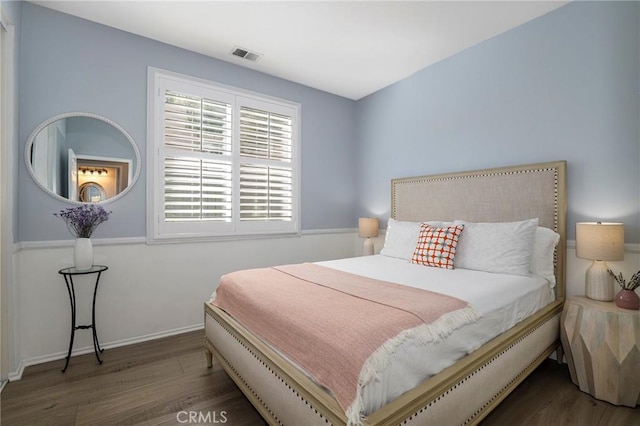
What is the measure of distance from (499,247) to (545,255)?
35 cm

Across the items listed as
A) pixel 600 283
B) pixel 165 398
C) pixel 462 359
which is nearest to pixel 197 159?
pixel 165 398

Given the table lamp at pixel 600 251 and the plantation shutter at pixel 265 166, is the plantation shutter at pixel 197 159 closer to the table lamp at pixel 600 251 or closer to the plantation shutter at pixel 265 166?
the plantation shutter at pixel 265 166

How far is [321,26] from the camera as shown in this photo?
2697mm

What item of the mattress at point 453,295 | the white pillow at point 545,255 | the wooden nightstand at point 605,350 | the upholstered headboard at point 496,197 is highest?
the upholstered headboard at point 496,197

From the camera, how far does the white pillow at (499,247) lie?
2.30 metres

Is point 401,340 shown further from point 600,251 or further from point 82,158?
point 82,158

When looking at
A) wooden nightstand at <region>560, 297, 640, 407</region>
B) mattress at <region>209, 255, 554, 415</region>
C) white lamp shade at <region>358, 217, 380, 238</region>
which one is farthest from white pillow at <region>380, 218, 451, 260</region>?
wooden nightstand at <region>560, 297, 640, 407</region>

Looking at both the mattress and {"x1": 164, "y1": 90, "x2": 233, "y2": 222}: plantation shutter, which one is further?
{"x1": 164, "y1": 90, "x2": 233, "y2": 222}: plantation shutter

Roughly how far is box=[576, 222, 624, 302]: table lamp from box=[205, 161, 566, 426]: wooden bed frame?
0.29m

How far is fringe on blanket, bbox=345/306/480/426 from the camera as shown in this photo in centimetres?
108

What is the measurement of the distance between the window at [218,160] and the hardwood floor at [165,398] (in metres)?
1.18

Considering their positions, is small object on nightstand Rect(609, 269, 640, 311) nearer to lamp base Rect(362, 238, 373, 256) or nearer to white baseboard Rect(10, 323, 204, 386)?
lamp base Rect(362, 238, 373, 256)

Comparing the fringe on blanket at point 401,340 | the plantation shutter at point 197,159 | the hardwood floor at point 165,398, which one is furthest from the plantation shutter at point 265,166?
the fringe on blanket at point 401,340
